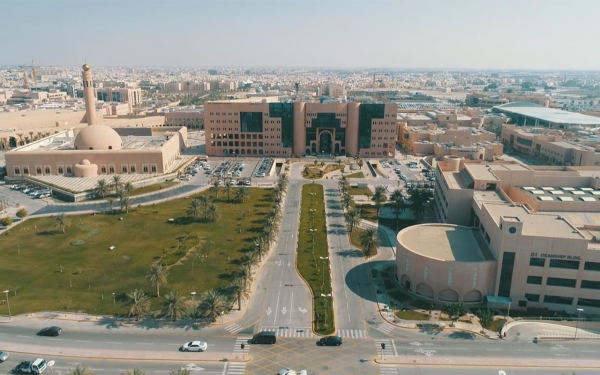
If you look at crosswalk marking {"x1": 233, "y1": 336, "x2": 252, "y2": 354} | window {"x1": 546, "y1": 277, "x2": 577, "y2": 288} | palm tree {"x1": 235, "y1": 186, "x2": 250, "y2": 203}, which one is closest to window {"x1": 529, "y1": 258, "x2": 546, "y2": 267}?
window {"x1": 546, "y1": 277, "x2": 577, "y2": 288}

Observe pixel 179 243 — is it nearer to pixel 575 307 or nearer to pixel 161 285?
pixel 161 285

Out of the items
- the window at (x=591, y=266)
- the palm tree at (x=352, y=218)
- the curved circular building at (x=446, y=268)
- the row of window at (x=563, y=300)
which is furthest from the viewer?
the palm tree at (x=352, y=218)

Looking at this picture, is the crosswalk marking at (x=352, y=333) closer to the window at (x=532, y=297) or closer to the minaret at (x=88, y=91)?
the window at (x=532, y=297)

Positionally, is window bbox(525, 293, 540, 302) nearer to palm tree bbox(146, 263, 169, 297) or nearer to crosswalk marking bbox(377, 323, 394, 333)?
crosswalk marking bbox(377, 323, 394, 333)

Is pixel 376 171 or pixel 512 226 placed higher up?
pixel 512 226

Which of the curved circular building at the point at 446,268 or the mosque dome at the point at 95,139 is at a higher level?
the mosque dome at the point at 95,139

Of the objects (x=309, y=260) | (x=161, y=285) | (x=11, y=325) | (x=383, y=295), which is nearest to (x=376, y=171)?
(x=309, y=260)

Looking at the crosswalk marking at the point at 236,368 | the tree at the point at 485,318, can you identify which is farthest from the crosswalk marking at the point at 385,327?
the crosswalk marking at the point at 236,368
